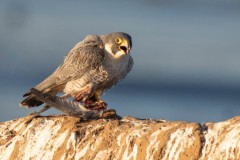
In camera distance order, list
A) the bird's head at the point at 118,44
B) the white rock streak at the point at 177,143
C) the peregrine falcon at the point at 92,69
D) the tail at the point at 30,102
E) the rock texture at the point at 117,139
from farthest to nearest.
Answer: the bird's head at the point at 118,44
the peregrine falcon at the point at 92,69
the tail at the point at 30,102
the white rock streak at the point at 177,143
the rock texture at the point at 117,139

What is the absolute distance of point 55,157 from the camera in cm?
1353

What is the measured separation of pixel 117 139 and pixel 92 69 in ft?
15.6

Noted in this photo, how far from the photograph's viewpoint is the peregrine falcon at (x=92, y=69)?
17.5 m

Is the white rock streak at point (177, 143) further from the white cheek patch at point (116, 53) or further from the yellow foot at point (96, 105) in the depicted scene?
the white cheek patch at point (116, 53)

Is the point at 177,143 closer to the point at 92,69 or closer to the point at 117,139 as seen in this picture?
the point at 117,139

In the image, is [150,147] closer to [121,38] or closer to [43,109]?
[43,109]

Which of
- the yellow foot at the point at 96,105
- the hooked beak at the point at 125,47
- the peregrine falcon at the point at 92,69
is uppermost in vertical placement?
the hooked beak at the point at 125,47

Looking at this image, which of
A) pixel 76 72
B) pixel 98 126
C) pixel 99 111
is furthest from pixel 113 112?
pixel 76 72

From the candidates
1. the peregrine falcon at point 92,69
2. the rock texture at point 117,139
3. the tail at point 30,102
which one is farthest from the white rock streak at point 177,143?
the peregrine falcon at point 92,69

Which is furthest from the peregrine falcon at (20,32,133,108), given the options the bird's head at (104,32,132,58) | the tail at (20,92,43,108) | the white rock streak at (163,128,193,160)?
the white rock streak at (163,128,193,160)

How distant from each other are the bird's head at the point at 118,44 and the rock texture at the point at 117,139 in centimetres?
358

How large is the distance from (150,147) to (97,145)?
1.11 m

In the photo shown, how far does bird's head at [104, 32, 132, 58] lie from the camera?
58.7 ft

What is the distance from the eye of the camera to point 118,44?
701 inches
